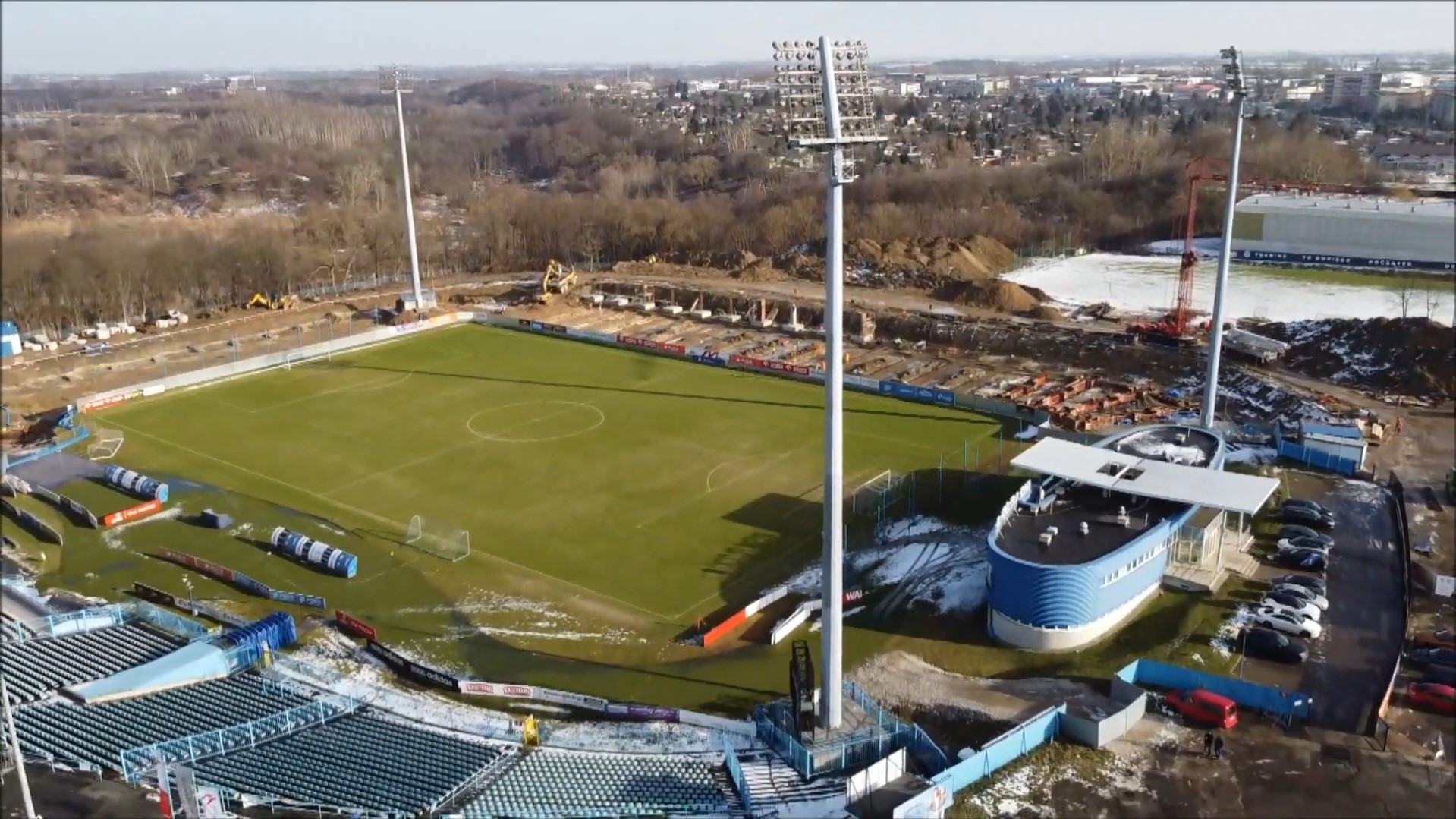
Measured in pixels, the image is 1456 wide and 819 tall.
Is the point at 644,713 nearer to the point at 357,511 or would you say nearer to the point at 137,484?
the point at 357,511

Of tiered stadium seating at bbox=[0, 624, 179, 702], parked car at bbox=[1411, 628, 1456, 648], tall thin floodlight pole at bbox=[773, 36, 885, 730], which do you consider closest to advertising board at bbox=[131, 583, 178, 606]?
tiered stadium seating at bbox=[0, 624, 179, 702]

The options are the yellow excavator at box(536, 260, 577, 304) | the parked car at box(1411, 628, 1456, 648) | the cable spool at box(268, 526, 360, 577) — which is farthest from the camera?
the yellow excavator at box(536, 260, 577, 304)

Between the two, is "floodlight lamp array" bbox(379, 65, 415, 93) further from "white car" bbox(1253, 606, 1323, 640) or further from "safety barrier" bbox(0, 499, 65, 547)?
"white car" bbox(1253, 606, 1323, 640)

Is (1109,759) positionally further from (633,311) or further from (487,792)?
(633,311)

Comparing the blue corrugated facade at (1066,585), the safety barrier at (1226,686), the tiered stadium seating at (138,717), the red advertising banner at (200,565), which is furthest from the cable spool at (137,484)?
the safety barrier at (1226,686)

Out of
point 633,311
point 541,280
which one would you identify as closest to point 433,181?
point 541,280

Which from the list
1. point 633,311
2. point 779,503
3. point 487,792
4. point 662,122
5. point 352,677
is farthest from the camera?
point 662,122
